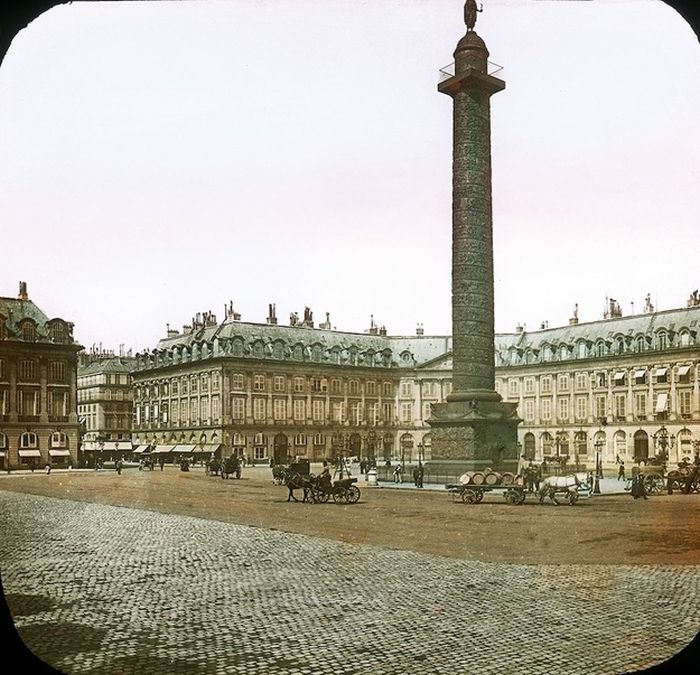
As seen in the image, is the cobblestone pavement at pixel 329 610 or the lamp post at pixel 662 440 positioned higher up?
the lamp post at pixel 662 440

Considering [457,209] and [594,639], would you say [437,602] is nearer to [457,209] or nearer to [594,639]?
[594,639]

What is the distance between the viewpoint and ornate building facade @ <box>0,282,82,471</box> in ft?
73.4

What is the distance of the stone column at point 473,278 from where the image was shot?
28.6 meters

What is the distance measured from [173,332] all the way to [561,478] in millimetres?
29209

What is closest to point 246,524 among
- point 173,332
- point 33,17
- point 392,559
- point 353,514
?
point 353,514

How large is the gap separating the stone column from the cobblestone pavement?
14436 mm

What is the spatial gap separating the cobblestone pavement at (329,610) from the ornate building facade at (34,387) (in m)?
7.49

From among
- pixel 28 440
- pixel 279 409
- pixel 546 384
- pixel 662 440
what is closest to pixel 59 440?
pixel 28 440

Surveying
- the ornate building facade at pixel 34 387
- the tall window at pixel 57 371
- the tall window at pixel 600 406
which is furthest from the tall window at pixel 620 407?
the tall window at pixel 57 371

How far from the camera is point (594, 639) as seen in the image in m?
9.42

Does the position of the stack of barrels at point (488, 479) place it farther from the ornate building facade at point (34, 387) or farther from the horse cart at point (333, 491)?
the ornate building facade at point (34, 387)

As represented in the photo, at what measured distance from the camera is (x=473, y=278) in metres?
28.8

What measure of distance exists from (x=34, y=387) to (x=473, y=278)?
49.1 ft

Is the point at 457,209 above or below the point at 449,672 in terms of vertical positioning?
above
